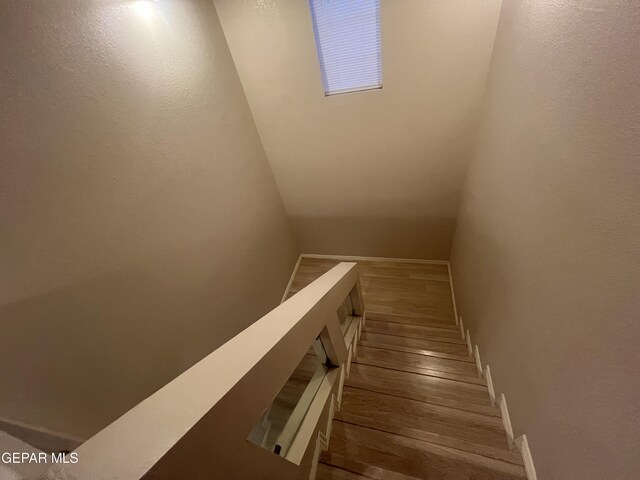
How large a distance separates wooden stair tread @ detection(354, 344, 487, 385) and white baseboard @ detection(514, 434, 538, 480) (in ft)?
1.50

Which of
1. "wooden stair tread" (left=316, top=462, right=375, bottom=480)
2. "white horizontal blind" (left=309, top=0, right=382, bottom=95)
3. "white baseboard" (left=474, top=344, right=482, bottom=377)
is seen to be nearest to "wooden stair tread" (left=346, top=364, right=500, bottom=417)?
"white baseboard" (left=474, top=344, right=482, bottom=377)

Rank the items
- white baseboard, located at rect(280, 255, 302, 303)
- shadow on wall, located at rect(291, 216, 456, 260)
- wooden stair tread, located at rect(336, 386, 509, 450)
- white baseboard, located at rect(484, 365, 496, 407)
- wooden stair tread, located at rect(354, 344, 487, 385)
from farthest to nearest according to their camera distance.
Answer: white baseboard, located at rect(280, 255, 302, 303)
shadow on wall, located at rect(291, 216, 456, 260)
wooden stair tread, located at rect(354, 344, 487, 385)
white baseboard, located at rect(484, 365, 496, 407)
wooden stair tread, located at rect(336, 386, 509, 450)

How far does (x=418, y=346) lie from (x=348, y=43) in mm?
2373

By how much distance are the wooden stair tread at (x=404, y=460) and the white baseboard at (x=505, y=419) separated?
121mm

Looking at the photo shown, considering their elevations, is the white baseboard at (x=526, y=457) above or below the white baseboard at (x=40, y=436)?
above

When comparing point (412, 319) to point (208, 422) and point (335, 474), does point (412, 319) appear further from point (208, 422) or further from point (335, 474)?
point (208, 422)

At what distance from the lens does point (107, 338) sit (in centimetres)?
110

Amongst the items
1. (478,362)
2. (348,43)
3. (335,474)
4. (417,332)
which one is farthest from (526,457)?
(348,43)

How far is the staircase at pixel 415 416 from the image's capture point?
43.6 inches

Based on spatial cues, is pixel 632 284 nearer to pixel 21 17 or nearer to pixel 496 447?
pixel 496 447

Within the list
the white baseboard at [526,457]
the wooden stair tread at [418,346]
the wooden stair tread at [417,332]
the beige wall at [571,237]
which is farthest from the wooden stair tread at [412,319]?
the white baseboard at [526,457]

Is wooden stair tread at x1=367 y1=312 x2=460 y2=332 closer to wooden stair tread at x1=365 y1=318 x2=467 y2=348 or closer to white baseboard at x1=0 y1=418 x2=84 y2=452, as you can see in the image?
wooden stair tread at x1=365 y1=318 x2=467 y2=348

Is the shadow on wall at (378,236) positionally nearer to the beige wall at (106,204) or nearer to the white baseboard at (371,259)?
the white baseboard at (371,259)

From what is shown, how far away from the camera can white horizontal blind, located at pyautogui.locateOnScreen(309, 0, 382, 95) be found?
5.64 ft
